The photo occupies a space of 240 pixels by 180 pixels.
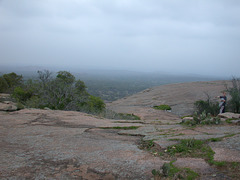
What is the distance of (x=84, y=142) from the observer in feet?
17.2

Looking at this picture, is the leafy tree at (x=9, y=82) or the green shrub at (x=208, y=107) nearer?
the green shrub at (x=208, y=107)

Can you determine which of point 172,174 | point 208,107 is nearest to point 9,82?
point 208,107

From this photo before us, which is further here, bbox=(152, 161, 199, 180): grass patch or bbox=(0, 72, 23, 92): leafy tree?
bbox=(0, 72, 23, 92): leafy tree

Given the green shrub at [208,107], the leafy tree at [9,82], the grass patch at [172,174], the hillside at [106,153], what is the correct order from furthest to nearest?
the leafy tree at [9,82], the green shrub at [208,107], the hillside at [106,153], the grass patch at [172,174]

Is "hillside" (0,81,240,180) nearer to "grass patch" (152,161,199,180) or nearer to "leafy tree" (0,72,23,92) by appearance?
"grass patch" (152,161,199,180)

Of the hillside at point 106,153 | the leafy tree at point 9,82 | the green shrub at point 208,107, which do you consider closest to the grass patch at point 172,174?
the hillside at point 106,153

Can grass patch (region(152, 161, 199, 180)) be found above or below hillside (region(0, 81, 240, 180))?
above

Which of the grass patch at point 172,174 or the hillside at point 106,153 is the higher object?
the grass patch at point 172,174

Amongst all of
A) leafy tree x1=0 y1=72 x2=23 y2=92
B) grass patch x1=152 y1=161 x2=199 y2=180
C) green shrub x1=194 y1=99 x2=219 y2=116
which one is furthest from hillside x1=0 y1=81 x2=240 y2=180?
leafy tree x1=0 y1=72 x2=23 y2=92

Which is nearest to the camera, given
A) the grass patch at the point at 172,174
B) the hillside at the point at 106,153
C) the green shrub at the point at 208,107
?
the grass patch at the point at 172,174

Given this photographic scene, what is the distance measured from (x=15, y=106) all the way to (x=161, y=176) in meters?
9.19

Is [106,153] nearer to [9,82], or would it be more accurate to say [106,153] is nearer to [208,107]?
[208,107]

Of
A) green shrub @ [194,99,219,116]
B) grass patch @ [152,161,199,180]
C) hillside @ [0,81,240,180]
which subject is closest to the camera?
grass patch @ [152,161,199,180]

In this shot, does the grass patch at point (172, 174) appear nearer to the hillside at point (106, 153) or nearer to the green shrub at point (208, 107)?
the hillside at point (106, 153)
